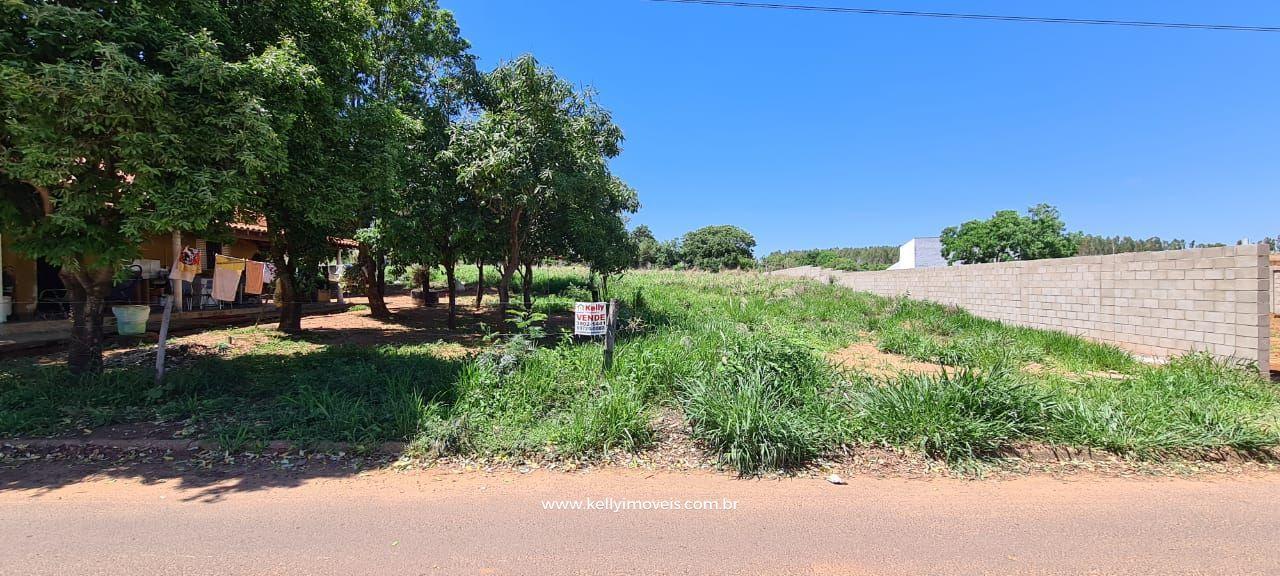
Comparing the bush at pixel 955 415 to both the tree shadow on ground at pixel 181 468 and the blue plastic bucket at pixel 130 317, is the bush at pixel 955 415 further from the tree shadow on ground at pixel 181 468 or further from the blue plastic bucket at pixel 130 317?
the blue plastic bucket at pixel 130 317

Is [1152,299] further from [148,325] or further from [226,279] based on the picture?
[148,325]

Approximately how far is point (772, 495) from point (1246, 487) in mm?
3505

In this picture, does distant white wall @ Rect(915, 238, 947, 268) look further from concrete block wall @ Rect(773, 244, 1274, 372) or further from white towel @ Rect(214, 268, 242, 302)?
white towel @ Rect(214, 268, 242, 302)

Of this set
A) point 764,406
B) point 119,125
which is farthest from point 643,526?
point 119,125

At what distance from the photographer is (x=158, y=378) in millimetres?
5703

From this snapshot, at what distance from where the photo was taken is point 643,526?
3217 mm

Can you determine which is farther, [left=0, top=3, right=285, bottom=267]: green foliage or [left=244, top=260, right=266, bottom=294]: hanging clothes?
[left=244, top=260, right=266, bottom=294]: hanging clothes

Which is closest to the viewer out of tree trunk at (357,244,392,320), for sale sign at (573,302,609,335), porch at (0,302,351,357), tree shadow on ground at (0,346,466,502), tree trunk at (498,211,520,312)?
tree shadow on ground at (0,346,466,502)

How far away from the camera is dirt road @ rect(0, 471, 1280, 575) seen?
9.14 feet

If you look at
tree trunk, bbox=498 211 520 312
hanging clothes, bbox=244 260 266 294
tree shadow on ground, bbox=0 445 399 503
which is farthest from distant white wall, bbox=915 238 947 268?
tree shadow on ground, bbox=0 445 399 503

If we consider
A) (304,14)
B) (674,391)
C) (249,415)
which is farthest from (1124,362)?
(304,14)

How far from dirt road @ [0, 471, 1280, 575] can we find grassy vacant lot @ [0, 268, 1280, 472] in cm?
43

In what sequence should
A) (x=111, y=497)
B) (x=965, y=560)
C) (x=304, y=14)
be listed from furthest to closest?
(x=304, y=14), (x=111, y=497), (x=965, y=560)

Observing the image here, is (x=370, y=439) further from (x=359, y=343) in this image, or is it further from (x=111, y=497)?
(x=359, y=343)
